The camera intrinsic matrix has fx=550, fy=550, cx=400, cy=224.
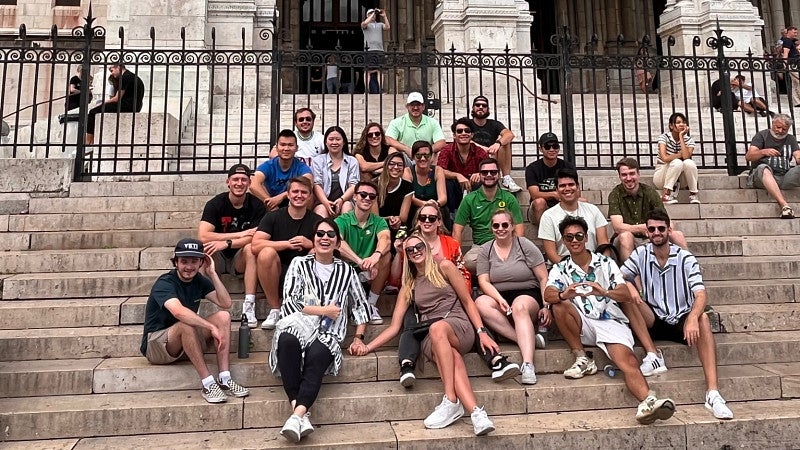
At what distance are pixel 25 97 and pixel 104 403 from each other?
50.2 ft

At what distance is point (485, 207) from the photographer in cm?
570

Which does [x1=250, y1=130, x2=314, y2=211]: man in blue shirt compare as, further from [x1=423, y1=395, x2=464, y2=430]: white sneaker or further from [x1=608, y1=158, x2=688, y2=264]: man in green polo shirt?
[x1=608, y1=158, x2=688, y2=264]: man in green polo shirt

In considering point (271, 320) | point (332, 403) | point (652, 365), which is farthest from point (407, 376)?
point (652, 365)

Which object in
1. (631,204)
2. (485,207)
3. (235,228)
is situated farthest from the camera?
(631,204)

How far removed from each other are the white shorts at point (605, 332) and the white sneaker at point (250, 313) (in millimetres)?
2794

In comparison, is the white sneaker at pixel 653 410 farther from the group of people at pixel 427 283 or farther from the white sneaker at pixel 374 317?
the white sneaker at pixel 374 317

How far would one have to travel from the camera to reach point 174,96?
10.5 meters

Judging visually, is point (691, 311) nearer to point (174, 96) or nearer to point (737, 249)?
point (737, 249)

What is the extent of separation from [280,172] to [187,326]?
8.43ft

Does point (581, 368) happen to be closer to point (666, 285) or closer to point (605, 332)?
point (605, 332)

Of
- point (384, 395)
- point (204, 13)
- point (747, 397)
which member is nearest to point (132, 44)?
point (204, 13)

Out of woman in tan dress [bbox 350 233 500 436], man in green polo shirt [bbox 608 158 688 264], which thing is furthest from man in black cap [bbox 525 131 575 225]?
woman in tan dress [bbox 350 233 500 436]

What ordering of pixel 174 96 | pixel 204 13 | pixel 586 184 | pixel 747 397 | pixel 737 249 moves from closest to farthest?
pixel 747 397 → pixel 737 249 → pixel 586 184 → pixel 174 96 → pixel 204 13

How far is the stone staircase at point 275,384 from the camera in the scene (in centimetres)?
378
